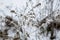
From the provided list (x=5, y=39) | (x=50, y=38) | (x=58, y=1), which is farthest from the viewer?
(x=58, y=1)

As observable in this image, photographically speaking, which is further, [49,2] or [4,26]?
[49,2]

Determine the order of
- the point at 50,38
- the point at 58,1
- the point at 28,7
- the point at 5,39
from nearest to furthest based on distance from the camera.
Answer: the point at 5,39 < the point at 50,38 < the point at 28,7 < the point at 58,1

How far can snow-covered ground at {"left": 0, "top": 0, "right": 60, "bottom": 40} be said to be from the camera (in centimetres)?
291

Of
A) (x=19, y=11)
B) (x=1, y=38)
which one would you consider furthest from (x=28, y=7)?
(x=1, y=38)

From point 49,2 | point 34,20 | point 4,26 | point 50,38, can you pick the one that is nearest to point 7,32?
point 4,26

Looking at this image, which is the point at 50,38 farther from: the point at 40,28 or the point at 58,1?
the point at 58,1

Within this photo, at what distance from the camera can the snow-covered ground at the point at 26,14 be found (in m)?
2.91

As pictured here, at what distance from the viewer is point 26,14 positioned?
125 inches

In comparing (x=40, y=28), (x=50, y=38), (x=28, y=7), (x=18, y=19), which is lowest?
(x=50, y=38)

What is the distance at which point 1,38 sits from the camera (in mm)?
2787

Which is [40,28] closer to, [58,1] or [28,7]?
[28,7]

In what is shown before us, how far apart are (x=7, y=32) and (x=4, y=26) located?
0.14m

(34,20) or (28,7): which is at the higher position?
(28,7)

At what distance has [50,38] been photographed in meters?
3.00
